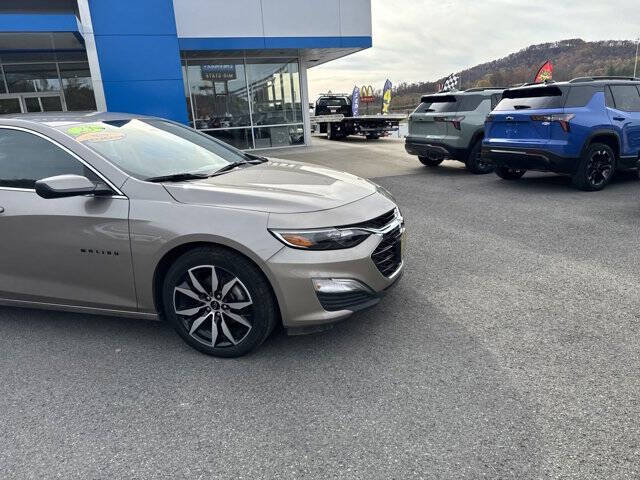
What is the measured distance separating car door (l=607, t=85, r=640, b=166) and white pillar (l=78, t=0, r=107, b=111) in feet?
36.9

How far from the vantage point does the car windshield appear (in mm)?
3391

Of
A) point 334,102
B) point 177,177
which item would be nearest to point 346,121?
point 334,102

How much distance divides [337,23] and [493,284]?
13.5 m

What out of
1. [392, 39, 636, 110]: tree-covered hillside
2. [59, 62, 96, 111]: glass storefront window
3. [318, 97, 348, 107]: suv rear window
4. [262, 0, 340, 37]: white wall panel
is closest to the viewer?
[262, 0, 340, 37]: white wall panel

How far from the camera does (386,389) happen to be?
2.81 metres

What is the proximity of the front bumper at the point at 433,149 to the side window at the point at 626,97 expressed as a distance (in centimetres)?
291

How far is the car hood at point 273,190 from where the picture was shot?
306 cm

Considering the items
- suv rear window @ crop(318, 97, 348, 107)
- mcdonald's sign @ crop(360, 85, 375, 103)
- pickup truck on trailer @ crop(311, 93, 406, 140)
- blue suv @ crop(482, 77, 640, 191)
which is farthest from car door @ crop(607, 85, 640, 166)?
mcdonald's sign @ crop(360, 85, 375, 103)

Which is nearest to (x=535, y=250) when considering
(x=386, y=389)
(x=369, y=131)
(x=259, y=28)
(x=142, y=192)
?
(x=386, y=389)

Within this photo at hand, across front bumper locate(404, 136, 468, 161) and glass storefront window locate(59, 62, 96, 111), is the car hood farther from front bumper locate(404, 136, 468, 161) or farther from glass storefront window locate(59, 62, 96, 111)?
glass storefront window locate(59, 62, 96, 111)

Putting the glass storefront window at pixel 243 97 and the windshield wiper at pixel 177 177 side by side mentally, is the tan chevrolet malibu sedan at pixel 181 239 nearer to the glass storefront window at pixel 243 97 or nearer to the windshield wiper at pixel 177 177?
the windshield wiper at pixel 177 177

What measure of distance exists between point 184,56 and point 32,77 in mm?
4969

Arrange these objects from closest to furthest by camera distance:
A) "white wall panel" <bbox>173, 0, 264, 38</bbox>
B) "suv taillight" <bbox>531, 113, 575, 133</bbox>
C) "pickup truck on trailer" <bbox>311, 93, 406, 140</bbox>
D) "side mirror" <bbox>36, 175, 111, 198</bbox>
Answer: "side mirror" <bbox>36, 175, 111, 198</bbox> → "suv taillight" <bbox>531, 113, 575, 133</bbox> → "white wall panel" <bbox>173, 0, 264, 38</bbox> → "pickup truck on trailer" <bbox>311, 93, 406, 140</bbox>

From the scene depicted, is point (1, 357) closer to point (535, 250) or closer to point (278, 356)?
point (278, 356)
